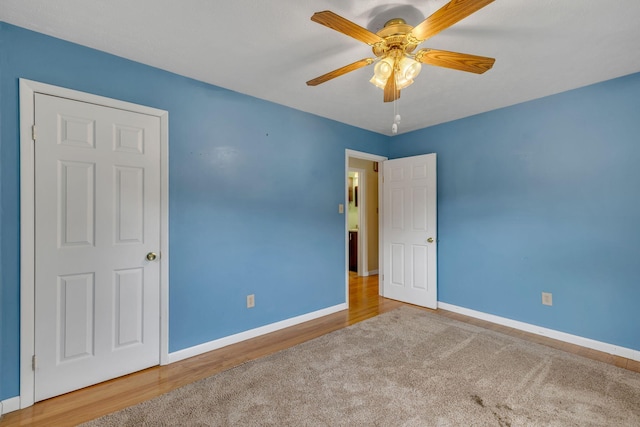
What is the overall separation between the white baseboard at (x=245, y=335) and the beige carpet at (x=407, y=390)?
465 millimetres

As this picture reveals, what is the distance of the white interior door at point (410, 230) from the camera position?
371 cm

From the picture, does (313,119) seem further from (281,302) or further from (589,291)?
(589,291)

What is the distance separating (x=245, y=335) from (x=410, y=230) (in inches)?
96.8

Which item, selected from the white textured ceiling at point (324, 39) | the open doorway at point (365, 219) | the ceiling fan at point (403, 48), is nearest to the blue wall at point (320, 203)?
the white textured ceiling at point (324, 39)

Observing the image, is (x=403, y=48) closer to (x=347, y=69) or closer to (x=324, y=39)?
(x=347, y=69)

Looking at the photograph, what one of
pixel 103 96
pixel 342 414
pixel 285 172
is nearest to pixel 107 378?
pixel 342 414

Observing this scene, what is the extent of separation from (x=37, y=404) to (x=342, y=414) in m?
1.98

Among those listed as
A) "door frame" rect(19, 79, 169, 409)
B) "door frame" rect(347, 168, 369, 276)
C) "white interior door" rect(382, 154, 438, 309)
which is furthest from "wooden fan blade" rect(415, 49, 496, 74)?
"door frame" rect(347, 168, 369, 276)

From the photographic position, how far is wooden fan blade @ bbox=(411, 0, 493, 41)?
1250mm

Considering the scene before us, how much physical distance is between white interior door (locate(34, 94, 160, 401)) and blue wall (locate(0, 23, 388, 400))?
0.13 metres

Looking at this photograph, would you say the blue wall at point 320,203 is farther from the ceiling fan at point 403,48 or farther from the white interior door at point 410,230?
the ceiling fan at point 403,48

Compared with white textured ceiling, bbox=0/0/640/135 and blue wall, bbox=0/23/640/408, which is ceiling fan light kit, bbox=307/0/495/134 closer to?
white textured ceiling, bbox=0/0/640/135

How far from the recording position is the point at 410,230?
3.92m

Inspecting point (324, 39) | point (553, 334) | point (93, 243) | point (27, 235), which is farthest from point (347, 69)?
point (553, 334)
